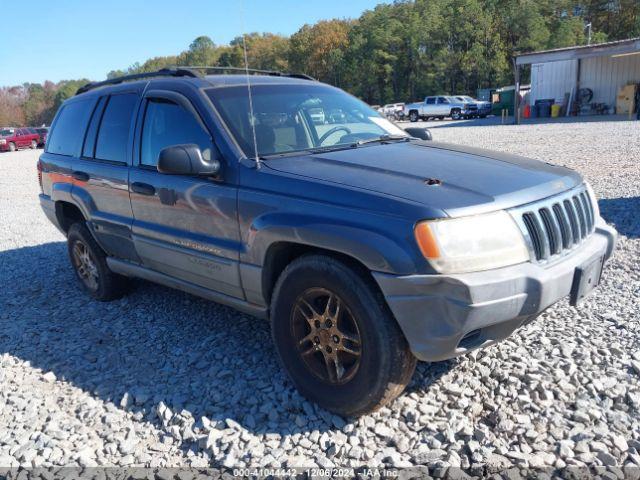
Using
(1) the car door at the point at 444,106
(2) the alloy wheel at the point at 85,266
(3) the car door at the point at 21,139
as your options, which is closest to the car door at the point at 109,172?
(2) the alloy wheel at the point at 85,266

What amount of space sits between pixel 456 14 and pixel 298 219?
63.5 metres

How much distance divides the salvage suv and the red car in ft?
125

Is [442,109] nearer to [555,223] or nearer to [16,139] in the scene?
[16,139]

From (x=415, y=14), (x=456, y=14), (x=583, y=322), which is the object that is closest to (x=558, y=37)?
(x=456, y=14)

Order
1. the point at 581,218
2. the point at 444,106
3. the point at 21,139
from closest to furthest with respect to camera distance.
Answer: the point at 581,218 → the point at 21,139 → the point at 444,106

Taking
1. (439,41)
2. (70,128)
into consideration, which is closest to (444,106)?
(439,41)

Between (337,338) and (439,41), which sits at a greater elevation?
(439,41)

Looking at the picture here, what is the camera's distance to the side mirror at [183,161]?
3162mm

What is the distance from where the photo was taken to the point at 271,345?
3881 mm

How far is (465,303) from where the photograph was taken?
2424 millimetres

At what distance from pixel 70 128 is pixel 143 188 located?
1768mm

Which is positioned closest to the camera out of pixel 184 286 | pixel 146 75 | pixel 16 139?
pixel 184 286

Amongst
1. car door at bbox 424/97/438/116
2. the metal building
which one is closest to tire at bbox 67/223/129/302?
the metal building

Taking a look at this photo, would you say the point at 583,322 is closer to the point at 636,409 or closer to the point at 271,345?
the point at 636,409
